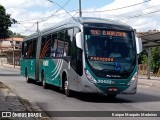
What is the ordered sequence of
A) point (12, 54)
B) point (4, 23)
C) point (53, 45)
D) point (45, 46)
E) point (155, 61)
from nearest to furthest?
point (53, 45), point (45, 46), point (4, 23), point (155, 61), point (12, 54)

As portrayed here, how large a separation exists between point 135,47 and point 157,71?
4812 cm

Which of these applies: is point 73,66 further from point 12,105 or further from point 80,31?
point 12,105

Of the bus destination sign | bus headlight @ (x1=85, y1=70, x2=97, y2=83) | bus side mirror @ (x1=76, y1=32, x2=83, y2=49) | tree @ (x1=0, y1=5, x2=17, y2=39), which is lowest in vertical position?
bus headlight @ (x1=85, y1=70, x2=97, y2=83)

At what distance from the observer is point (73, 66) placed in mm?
16656

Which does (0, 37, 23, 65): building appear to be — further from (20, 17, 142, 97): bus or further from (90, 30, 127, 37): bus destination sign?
(90, 30, 127, 37): bus destination sign

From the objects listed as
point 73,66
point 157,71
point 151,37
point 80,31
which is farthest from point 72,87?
point 157,71

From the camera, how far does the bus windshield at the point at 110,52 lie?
15.7m

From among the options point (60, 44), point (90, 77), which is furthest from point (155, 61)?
point (90, 77)

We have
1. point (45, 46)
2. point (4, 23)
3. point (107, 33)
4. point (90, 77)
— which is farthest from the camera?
point (4, 23)

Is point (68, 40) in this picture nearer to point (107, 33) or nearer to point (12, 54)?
point (107, 33)

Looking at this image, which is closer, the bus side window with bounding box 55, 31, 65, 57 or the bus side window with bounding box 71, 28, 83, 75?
the bus side window with bounding box 71, 28, 83, 75

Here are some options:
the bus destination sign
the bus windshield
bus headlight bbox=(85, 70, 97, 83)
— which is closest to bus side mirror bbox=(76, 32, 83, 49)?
the bus windshield

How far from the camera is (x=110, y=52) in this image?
15906mm

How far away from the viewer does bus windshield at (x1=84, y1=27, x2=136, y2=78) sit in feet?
51.6
